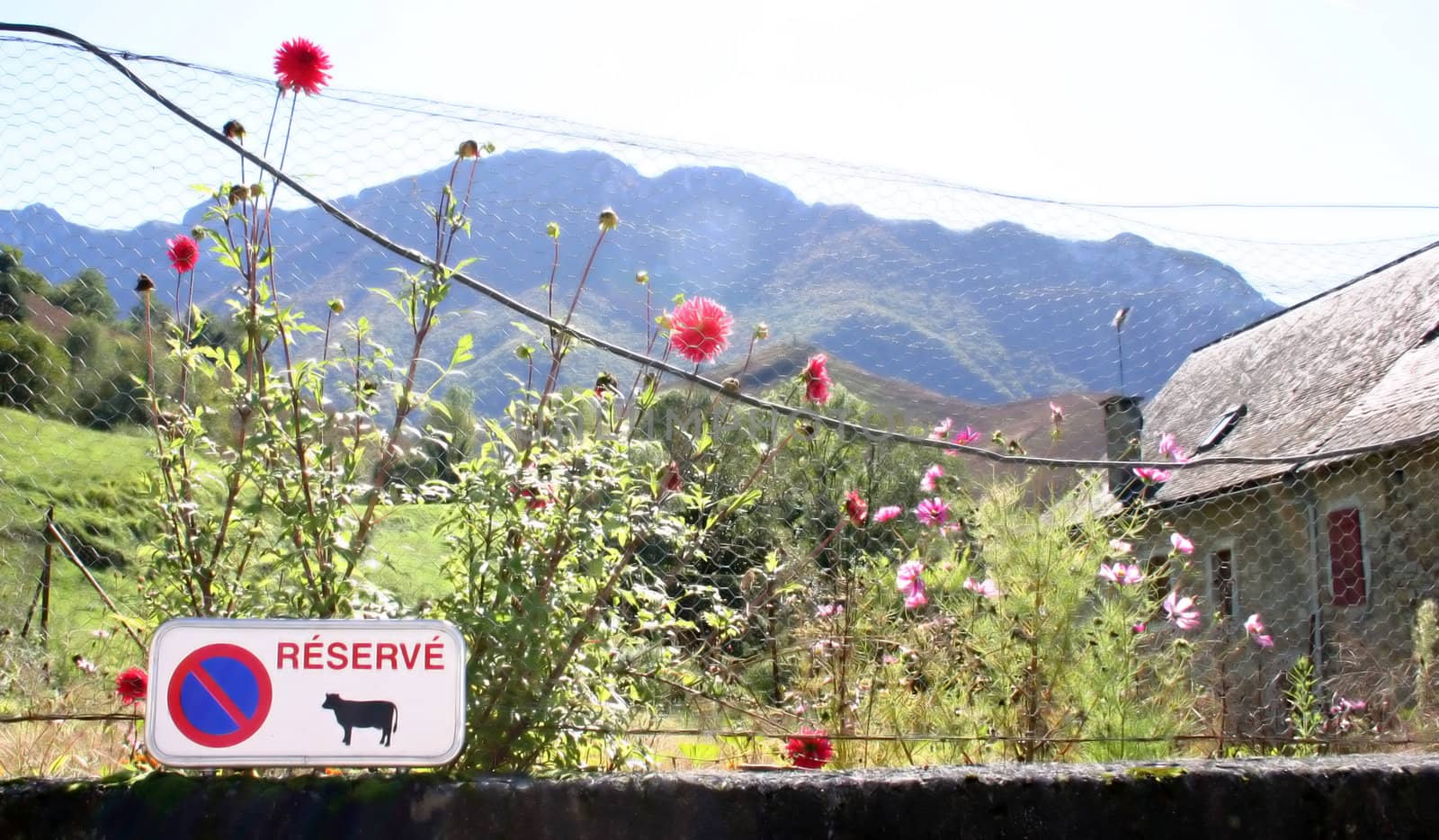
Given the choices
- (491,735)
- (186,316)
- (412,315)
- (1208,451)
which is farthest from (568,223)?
(1208,451)

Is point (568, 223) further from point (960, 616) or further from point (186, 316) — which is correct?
point (960, 616)

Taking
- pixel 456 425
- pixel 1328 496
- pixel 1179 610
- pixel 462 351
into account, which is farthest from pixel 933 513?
pixel 1328 496

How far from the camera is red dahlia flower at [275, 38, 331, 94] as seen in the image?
2.60 meters

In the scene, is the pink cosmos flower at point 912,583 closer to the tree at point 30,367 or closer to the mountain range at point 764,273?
the mountain range at point 764,273

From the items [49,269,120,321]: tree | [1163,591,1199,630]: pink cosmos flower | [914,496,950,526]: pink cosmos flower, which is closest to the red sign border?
[49,269,120,321]: tree

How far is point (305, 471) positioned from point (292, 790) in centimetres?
68

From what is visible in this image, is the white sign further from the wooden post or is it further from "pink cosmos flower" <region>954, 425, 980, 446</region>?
"pink cosmos flower" <region>954, 425, 980, 446</region>

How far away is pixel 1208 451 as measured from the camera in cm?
1380

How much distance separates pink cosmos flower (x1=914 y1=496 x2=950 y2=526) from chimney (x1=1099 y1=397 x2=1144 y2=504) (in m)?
0.83

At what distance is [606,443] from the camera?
97.0 inches

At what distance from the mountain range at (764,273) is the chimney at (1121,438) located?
57cm

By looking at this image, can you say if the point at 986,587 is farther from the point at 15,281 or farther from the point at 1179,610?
the point at 15,281

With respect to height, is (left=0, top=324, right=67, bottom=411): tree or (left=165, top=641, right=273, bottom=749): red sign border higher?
(left=0, top=324, right=67, bottom=411): tree

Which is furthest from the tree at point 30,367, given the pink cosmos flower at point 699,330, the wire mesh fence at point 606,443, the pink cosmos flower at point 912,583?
the pink cosmos flower at point 912,583
